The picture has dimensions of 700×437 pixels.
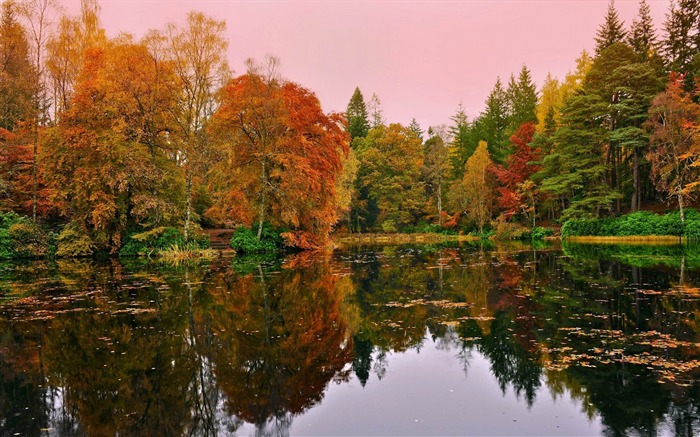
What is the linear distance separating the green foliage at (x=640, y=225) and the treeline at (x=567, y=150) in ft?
3.37

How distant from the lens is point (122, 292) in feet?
40.1

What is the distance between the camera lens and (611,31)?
37469 mm

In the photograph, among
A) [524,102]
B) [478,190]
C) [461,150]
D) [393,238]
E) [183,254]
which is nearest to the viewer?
[183,254]

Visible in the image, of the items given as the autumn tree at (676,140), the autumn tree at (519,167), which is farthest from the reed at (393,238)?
the autumn tree at (676,140)

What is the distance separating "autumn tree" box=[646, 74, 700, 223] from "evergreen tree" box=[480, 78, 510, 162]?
23570 millimetres

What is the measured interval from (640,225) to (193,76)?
30636 millimetres

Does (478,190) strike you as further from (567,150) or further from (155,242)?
(155,242)

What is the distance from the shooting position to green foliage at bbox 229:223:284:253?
2698cm

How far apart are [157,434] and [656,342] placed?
6.93m

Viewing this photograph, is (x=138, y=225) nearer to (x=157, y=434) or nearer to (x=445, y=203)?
→ (x=157, y=434)

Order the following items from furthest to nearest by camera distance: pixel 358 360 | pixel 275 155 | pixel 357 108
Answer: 1. pixel 357 108
2. pixel 275 155
3. pixel 358 360

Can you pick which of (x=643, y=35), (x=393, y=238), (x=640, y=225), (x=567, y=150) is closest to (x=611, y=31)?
(x=643, y=35)

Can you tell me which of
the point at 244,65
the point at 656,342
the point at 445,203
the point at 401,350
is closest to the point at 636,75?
the point at 445,203

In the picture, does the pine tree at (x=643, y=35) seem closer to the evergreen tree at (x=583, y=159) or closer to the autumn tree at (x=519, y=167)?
the evergreen tree at (x=583, y=159)
